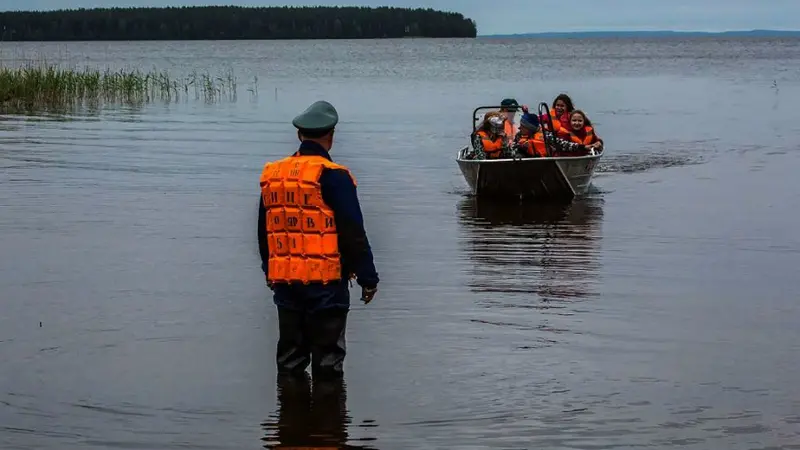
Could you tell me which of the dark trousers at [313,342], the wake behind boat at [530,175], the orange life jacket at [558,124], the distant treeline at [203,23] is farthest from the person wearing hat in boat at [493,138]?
the distant treeline at [203,23]

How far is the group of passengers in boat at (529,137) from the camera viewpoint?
55.9ft

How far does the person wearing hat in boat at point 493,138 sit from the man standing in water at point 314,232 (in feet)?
33.2

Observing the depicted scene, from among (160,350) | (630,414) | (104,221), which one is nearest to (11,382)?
(160,350)

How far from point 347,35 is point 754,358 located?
193m

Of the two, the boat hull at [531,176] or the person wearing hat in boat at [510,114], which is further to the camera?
the person wearing hat in boat at [510,114]

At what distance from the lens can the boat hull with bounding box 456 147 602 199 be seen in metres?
16.8

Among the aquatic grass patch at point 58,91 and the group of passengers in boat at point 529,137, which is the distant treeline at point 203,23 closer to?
the aquatic grass patch at point 58,91

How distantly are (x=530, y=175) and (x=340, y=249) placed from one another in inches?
402

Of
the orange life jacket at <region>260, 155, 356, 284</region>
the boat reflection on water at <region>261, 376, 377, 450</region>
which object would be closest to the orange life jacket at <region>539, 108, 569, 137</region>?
the boat reflection on water at <region>261, 376, 377, 450</region>

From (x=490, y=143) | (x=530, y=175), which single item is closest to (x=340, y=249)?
(x=530, y=175)

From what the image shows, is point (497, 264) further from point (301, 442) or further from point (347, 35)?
point (347, 35)

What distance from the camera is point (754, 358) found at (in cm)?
862

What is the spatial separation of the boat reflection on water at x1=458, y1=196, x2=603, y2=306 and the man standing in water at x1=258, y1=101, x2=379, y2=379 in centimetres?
355

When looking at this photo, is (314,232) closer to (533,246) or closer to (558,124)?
(533,246)
